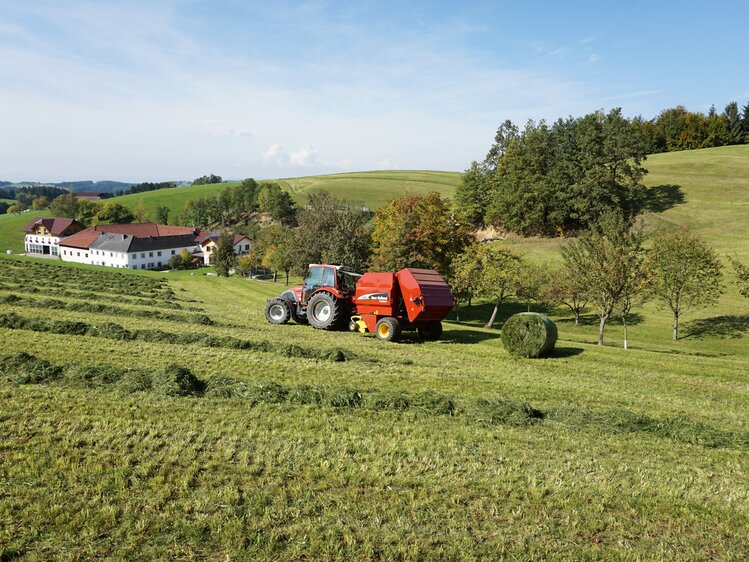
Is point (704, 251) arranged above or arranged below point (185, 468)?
above

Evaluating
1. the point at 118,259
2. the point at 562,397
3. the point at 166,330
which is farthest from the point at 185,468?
the point at 118,259

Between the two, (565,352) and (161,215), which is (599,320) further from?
(161,215)

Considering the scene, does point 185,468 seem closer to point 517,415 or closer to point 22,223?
point 517,415

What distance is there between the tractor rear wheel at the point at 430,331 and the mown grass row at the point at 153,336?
5032 millimetres

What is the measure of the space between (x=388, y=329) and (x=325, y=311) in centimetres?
329

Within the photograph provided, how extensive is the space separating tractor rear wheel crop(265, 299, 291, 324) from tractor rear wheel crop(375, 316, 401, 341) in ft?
16.6

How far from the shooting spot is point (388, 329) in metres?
18.8

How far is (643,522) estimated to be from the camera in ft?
20.4

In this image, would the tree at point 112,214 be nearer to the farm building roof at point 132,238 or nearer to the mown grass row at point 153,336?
the farm building roof at point 132,238

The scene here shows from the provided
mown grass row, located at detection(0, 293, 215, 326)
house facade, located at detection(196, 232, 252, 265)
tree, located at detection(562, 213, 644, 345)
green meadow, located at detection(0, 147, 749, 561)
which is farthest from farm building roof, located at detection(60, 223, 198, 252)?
tree, located at detection(562, 213, 644, 345)

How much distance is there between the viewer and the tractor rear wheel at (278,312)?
22156 millimetres

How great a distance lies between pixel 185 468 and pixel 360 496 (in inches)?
102

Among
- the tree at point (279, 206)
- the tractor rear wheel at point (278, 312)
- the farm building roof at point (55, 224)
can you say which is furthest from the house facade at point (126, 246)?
the tractor rear wheel at point (278, 312)

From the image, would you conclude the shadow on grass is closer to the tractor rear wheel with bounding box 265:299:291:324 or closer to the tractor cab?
the tractor cab
